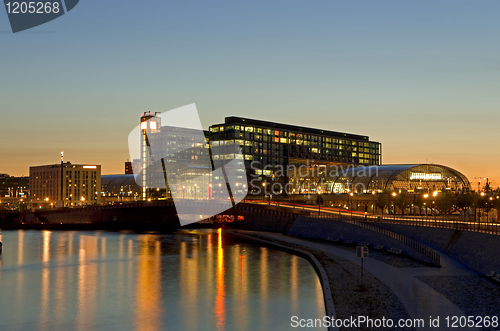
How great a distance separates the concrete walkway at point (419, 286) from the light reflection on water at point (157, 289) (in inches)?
230

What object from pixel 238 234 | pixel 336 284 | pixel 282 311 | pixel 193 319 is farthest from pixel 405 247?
pixel 238 234

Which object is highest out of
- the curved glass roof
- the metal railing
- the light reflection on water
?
the curved glass roof

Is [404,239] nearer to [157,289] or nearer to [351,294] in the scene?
A: [351,294]

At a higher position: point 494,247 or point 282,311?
point 494,247

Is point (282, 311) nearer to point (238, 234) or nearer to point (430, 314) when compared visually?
point (430, 314)

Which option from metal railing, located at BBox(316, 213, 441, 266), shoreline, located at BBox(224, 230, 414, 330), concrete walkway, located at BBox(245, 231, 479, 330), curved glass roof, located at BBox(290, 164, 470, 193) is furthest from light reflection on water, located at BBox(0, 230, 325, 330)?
curved glass roof, located at BBox(290, 164, 470, 193)

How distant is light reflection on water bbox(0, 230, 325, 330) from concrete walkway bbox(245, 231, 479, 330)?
584cm

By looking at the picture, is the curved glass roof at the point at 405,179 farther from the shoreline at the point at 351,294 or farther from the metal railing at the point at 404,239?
the shoreline at the point at 351,294

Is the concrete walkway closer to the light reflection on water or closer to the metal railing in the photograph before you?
the metal railing

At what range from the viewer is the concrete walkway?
3095cm

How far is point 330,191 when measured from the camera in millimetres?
177250

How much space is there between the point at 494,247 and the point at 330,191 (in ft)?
434

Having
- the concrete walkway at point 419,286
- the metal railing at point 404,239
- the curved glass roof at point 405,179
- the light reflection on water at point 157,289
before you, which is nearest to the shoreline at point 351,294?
the concrete walkway at point 419,286

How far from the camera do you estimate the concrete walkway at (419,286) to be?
30953mm
